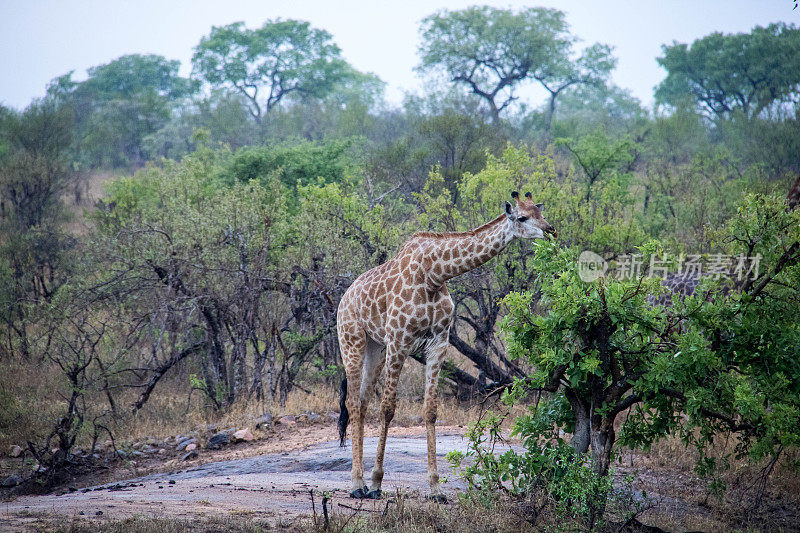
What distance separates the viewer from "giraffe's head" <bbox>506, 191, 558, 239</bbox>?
6.96m

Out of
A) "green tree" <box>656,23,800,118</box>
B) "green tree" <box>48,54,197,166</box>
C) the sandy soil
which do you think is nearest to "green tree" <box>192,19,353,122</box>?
"green tree" <box>48,54,197,166</box>

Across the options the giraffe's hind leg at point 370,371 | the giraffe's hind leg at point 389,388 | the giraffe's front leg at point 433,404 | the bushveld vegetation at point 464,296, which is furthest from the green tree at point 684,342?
the giraffe's hind leg at point 370,371

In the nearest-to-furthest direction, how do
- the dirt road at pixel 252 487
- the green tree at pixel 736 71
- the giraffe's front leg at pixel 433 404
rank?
the dirt road at pixel 252 487, the giraffe's front leg at pixel 433 404, the green tree at pixel 736 71

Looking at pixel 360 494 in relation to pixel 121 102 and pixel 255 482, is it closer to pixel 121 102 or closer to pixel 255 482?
pixel 255 482

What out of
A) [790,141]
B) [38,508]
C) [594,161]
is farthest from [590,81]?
[38,508]

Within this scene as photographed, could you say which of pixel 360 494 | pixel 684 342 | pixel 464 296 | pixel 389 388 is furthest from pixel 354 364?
pixel 464 296

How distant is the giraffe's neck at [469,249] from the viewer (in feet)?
24.0

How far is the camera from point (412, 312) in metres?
7.56

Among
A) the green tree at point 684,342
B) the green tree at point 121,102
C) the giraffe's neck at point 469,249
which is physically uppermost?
the green tree at point 121,102

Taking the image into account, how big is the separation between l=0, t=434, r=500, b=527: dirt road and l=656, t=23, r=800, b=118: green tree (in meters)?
35.8

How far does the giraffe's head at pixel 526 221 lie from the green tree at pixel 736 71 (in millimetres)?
36124

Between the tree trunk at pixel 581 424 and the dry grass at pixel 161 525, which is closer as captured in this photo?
the dry grass at pixel 161 525

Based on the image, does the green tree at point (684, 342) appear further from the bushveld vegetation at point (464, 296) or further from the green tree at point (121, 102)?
the green tree at point (121, 102)

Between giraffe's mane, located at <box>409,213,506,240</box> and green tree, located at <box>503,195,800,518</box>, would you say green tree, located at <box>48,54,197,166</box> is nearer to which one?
giraffe's mane, located at <box>409,213,506,240</box>
